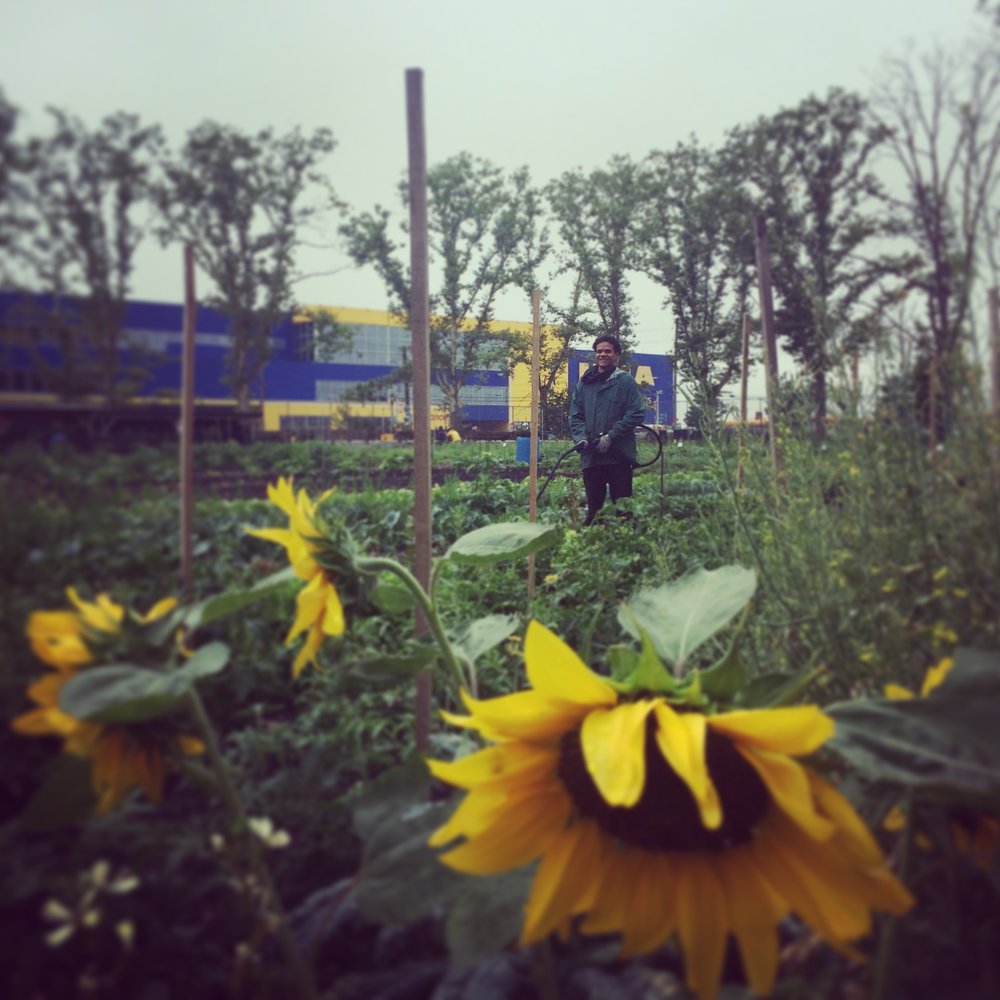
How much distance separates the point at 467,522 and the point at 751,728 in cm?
102

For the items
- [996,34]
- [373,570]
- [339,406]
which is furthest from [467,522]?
[996,34]

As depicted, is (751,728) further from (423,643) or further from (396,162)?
(396,162)

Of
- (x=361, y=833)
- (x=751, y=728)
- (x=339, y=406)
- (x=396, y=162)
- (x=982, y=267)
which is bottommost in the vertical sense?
(x=361, y=833)

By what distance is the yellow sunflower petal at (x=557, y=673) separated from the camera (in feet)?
2.02

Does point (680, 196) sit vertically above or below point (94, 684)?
above

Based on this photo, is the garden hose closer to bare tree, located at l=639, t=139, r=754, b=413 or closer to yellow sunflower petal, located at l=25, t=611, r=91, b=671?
bare tree, located at l=639, t=139, r=754, b=413

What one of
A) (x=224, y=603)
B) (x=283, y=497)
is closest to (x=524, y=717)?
(x=224, y=603)

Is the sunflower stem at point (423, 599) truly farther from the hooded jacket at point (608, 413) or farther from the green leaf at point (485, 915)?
the hooded jacket at point (608, 413)

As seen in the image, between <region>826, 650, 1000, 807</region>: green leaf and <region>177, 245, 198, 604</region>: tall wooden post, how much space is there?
518 mm

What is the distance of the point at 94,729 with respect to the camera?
0.60m

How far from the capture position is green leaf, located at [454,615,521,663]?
3.35 feet

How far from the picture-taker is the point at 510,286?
1.39 metres

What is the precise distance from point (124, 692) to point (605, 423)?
3.66 ft

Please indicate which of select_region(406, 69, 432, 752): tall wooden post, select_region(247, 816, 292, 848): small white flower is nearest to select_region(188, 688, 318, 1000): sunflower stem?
select_region(247, 816, 292, 848): small white flower
